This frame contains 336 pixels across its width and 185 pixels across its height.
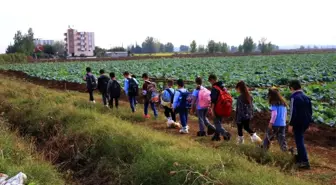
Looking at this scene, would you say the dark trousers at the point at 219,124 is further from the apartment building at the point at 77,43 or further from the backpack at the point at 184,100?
the apartment building at the point at 77,43

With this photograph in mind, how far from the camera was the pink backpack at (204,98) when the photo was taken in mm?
8438

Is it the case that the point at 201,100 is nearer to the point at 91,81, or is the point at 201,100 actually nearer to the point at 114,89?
the point at 114,89

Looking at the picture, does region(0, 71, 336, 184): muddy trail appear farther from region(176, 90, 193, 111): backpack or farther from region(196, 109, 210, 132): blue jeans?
region(176, 90, 193, 111): backpack

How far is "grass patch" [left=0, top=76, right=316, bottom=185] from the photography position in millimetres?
5410

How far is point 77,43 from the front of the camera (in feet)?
354

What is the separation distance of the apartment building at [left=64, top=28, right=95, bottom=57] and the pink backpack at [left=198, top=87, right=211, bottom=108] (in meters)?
98.5

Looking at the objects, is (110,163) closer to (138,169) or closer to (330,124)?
(138,169)

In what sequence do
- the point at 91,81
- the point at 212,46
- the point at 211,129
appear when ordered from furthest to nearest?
1. the point at 212,46
2. the point at 91,81
3. the point at 211,129

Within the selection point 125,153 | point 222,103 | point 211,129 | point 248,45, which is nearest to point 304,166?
point 222,103

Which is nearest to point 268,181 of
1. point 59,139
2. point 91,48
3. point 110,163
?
point 110,163

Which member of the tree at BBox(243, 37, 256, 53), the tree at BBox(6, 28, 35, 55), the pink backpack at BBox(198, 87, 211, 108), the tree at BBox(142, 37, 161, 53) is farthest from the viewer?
the tree at BBox(142, 37, 161, 53)

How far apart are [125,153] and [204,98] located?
241cm

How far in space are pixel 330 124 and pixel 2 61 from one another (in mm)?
59110

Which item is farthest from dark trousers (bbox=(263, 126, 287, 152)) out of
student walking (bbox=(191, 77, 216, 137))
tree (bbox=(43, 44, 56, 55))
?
tree (bbox=(43, 44, 56, 55))
